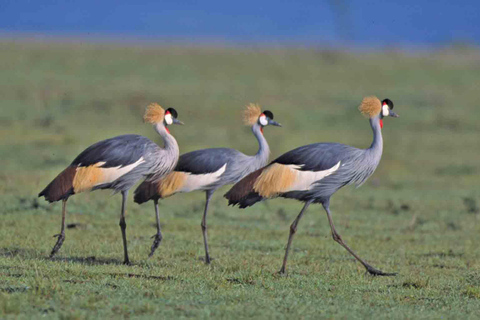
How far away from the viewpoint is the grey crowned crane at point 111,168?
955cm

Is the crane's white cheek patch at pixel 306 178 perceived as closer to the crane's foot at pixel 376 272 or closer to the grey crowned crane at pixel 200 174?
the crane's foot at pixel 376 272

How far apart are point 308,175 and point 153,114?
7.25 ft

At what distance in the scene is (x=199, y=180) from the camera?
10.3 meters

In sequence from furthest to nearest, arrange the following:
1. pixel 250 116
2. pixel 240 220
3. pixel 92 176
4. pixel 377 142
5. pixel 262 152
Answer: pixel 240 220 → pixel 250 116 → pixel 262 152 → pixel 377 142 → pixel 92 176

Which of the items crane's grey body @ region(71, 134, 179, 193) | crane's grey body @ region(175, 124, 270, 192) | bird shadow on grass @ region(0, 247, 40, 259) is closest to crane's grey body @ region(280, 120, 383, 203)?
crane's grey body @ region(175, 124, 270, 192)

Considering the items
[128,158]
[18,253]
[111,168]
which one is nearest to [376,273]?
[128,158]

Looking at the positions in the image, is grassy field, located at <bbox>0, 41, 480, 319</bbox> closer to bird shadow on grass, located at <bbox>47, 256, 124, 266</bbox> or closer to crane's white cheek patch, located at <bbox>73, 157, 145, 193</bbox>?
bird shadow on grass, located at <bbox>47, 256, 124, 266</bbox>

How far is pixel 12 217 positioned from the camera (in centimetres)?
1258

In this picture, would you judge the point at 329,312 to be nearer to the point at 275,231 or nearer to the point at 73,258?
the point at 73,258

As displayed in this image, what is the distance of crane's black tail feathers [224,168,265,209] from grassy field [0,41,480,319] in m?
0.76

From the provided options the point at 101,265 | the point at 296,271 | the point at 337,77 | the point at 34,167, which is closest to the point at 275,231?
the point at 296,271

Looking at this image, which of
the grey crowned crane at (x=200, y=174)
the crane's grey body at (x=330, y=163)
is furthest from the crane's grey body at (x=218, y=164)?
the crane's grey body at (x=330, y=163)

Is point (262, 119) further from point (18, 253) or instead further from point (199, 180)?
point (18, 253)

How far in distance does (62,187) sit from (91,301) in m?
3.06
